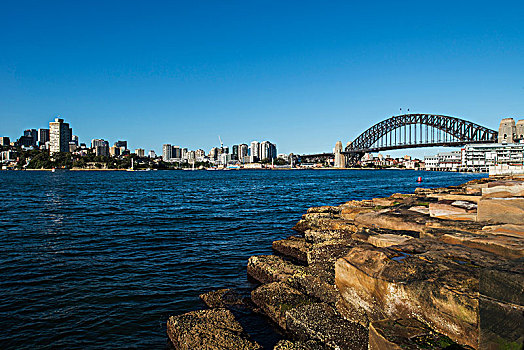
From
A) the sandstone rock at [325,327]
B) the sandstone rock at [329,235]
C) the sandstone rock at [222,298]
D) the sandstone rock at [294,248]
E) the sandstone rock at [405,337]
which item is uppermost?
the sandstone rock at [405,337]

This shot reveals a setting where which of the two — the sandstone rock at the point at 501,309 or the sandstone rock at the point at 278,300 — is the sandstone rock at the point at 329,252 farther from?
the sandstone rock at the point at 501,309

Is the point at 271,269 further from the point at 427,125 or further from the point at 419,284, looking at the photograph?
the point at 427,125

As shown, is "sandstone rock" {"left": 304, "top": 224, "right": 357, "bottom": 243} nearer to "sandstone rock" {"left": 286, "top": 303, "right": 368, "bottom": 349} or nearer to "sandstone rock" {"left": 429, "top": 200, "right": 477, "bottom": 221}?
"sandstone rock" {"left": 429, "top": 200, "right": 477, "bottom": 221}

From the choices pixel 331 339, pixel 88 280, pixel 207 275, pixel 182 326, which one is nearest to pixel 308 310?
pixel 331 339

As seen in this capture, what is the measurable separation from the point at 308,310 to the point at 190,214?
16.3 metres

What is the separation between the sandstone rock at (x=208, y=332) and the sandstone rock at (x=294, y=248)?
453 centimetres

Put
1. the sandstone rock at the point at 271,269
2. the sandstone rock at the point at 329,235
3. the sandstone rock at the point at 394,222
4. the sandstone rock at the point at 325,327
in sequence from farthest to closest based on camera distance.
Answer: the sandstone rock at the point at 329,235 < the sandstone rock at the point at 394,222 < the sandstone rock at the point at 271,269 < the sandstone rock at the point at 325,327

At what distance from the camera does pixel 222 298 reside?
7.34 metres

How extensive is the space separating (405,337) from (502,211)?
523cm

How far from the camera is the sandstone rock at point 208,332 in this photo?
487 centimetres

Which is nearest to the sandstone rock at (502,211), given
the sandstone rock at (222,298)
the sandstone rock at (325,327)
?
the sandstone rock at (325,327)

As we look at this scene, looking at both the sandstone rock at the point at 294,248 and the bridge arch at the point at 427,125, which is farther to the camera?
the bridge arch at the point at 427,125

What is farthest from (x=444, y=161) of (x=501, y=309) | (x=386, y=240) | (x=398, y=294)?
(x=501, y=309)


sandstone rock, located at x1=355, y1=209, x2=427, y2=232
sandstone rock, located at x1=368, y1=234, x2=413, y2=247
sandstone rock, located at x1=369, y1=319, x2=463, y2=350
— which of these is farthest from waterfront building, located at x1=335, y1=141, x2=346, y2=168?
sandstone rock, located at x1=369, y1=319, x2=463, y2=350
